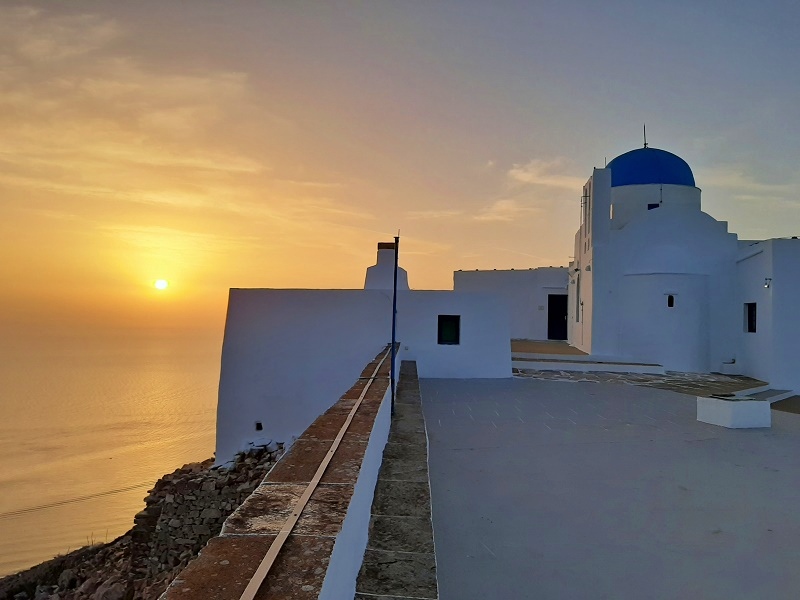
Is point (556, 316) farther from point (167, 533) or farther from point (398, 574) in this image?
point (398, 574)

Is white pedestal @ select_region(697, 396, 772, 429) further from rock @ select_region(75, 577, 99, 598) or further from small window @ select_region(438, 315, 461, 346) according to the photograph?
rock @ select_region(75, 577, 99, 598)

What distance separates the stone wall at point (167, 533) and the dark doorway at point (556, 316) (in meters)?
14.1

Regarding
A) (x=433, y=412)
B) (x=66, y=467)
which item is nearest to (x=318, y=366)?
(x=433, y=412)

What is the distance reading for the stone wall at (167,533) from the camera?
9867 millimetres

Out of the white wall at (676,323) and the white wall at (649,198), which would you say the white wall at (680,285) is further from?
the white wall at (649,198)

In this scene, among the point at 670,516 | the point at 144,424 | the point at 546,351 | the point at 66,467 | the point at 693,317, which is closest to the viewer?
the point at 670,516

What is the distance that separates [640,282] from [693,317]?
5.63 feet

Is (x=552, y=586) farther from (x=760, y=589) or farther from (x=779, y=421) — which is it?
(x=779, y=421)

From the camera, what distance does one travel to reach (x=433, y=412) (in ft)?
27.3

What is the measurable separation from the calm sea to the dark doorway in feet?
58.5

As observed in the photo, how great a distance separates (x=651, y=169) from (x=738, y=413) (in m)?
12.3

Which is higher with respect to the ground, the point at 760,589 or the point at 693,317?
the point at 693,317

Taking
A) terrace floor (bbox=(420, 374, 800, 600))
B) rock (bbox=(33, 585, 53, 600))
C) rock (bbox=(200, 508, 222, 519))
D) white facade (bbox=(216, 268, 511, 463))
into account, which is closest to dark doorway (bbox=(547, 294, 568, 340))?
white facade (bbox=(216, 268, 511, 463))

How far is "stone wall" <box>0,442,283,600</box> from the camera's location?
9.87 meters
